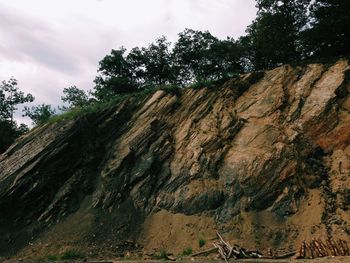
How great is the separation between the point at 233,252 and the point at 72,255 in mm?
8111

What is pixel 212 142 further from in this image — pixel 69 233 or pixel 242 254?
pixel 69 233

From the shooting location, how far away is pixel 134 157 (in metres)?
23.8

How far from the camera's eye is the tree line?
83.9 ft

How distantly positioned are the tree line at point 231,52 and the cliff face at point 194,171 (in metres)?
3.86

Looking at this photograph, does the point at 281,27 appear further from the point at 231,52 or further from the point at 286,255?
the point at 286,255

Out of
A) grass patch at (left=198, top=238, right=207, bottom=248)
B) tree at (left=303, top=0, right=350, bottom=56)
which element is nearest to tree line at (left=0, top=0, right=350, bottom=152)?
tree at (left=303, top=0, right=350, bottom=56)

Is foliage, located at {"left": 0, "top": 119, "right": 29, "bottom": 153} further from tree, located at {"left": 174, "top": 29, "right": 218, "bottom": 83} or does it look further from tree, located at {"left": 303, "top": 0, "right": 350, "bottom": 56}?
tree, located at {"left": 303, "top": 0, "right": 350, "bottom": 56}

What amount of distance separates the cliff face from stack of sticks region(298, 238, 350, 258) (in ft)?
2.14

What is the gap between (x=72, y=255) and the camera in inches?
749

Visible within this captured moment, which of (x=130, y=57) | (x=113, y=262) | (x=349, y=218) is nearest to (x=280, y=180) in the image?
(x=349, y=218)

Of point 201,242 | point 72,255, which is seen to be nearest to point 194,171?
point 201,242

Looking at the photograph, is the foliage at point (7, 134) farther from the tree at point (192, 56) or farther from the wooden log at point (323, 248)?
the wooden log at point (323, 248)

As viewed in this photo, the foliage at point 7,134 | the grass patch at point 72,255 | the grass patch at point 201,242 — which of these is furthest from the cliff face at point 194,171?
the foliage at point 7,134

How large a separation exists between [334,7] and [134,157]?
16366 mm
